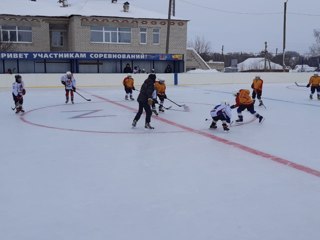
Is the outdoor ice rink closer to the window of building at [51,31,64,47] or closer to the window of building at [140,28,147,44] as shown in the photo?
the window of building at [140,28,147,44]

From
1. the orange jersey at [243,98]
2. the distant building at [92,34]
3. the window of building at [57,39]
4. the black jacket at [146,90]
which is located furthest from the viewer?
the window of building at [57,39]

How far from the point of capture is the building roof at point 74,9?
88.6ft

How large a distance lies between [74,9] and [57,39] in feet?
8.41

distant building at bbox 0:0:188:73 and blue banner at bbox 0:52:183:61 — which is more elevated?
distant building at bbox 0:0:188:73

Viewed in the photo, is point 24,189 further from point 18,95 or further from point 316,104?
point 316,104

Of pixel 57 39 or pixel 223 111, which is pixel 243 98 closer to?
pixel 223 111

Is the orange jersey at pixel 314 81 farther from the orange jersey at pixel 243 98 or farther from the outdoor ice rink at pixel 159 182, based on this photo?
the orange jersey at pixel 243 98

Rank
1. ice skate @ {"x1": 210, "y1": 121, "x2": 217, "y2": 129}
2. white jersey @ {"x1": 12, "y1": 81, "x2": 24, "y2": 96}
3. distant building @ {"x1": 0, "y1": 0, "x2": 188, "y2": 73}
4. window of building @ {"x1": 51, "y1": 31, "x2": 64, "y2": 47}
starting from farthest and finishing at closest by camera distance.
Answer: window of building @ {"x1": 51, "y1": 31, "x2": 64, "y2": 47} < distant building @ {"x1": 0, "y1": 0, "x2": 188, "y2": 73} < white jersey @ {"x1": 12, "y1": 81, "x2": 24, "y2": 96} < ice skate @ {"x1": 210, "y1": 121, "x2": 217, "y2": 129}

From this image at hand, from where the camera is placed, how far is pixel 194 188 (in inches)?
143

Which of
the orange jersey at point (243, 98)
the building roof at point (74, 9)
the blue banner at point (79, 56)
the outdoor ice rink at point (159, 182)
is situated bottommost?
the outdoor ice rink at point (159, 182)

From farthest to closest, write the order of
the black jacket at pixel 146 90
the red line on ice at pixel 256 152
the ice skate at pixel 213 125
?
the ice skate at pixel 213 125
the black jacket at pixel 146 90
the red line on ice at pixel 256 152

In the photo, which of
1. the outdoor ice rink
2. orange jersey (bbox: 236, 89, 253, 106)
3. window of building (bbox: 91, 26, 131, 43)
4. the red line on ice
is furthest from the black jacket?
window of building (bbox: 91, 26, 131, 43)

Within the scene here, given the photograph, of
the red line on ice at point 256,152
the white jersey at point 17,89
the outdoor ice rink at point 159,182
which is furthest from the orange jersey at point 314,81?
the white jersey at point 17,89

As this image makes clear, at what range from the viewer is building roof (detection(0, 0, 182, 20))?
2700cm
